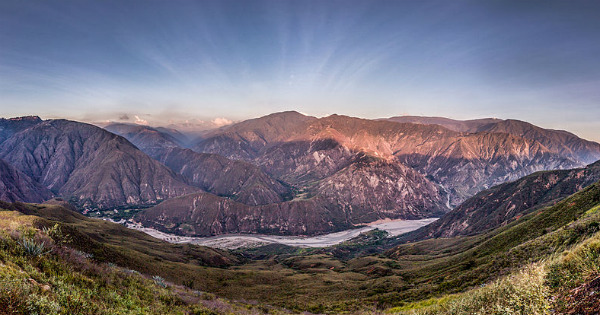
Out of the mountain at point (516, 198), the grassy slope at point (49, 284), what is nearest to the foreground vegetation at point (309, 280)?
the grassy slope at point (49, 284)

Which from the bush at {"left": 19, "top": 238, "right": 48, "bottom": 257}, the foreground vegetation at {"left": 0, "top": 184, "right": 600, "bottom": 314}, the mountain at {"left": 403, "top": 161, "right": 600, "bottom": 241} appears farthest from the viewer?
the mountain at {"left": 403, "top": 161, "right": 600, "bottom": 241}

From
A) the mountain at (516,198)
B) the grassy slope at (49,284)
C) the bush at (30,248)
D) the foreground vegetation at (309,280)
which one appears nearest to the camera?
the grassy slope at (49,284)

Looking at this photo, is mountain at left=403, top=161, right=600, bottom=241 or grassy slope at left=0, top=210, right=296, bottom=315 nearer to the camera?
grassy slope at left=0, top=210, right=296, bottom=315

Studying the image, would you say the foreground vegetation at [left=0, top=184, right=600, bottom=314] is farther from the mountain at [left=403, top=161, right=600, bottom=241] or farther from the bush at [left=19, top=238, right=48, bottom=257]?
the mountain at [left=403, top=161, right=600, bottom=241]

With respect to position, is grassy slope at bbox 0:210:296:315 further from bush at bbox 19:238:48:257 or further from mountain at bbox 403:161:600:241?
mountain at bbox 403:161:600:241

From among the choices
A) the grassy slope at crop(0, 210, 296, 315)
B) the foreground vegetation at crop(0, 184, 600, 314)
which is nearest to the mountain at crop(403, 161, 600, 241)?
the foreground vegetation at crop(0, 184, 600, 314)

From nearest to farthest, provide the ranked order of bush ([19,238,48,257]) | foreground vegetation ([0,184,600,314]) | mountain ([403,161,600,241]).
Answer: foreground vegetation ([0,184,600,314]) → bush ([19,238,48,257]) → mountain ([403,161,600,241])

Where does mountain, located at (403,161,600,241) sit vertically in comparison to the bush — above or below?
below

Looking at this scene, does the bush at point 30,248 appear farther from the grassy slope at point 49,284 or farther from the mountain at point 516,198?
the mountain at point 516,198

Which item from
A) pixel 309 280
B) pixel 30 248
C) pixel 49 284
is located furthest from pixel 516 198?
pixel 30 248
